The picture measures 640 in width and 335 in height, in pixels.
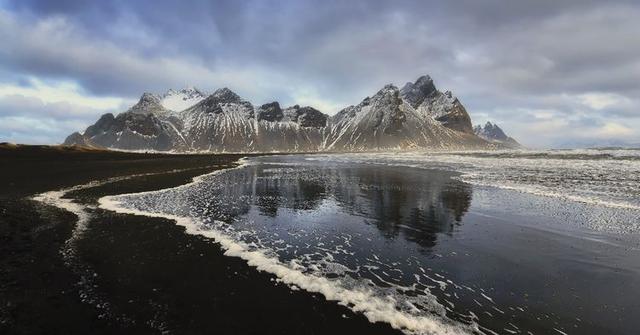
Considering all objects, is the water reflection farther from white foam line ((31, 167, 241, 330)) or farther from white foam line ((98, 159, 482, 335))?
white foam line ((31, 167, 241, 330))

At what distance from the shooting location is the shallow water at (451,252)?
12.8 m

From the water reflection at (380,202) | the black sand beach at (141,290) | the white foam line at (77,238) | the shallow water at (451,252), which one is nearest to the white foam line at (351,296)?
the shallow water at (451,252)

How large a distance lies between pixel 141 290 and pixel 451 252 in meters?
14.1

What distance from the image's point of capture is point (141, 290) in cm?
1369

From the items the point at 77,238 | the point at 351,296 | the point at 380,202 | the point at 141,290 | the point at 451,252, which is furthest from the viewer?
the point at 380,202

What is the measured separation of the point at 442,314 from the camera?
12.5 meters

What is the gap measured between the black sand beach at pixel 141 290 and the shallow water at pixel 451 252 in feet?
5.11

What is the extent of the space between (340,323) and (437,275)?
6179 millimetres

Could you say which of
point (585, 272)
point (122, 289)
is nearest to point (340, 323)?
point (122, 289)

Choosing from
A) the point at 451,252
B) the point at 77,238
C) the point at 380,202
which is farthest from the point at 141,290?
the point at 380,202

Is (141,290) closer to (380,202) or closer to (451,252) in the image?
(451,252)

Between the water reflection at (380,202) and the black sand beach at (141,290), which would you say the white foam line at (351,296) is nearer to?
the black sand beach at (141,290)

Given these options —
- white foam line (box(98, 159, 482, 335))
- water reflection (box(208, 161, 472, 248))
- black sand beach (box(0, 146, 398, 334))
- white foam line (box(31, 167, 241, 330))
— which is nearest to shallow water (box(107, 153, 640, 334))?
white foam line (box(98, 159, 482, 335))

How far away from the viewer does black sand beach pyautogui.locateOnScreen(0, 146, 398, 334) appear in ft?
37.0
